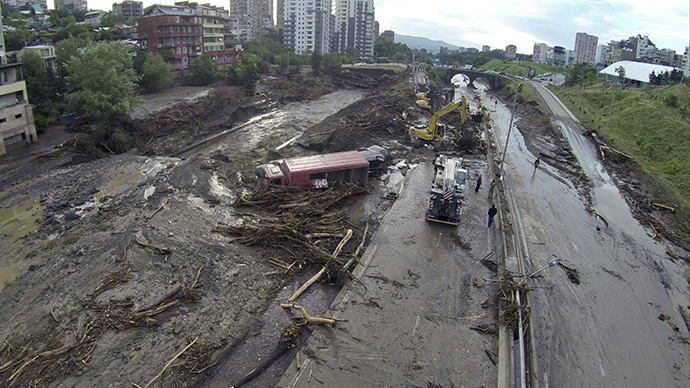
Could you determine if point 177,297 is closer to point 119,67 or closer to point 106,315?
point 106,315

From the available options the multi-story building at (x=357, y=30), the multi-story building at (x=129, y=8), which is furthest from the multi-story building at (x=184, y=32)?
the multi-story building at (x=129, y=8)

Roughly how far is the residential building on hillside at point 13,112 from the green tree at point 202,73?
95.0ft

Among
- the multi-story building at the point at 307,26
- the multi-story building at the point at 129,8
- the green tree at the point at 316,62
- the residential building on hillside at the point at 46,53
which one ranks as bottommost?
the residential building on hillside at the point at 46,53

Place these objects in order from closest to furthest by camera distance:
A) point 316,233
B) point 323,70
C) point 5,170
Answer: point 316,233, point 5,170, point 323,70

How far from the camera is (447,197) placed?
19969 millimetres

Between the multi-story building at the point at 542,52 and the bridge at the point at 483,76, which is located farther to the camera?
the multi-story building at the point at 542,52

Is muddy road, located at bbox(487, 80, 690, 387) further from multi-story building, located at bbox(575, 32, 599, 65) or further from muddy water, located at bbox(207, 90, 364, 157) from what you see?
multi-story building, located at bbox(575, 32, 599, 65)

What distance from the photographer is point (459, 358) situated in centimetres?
1230

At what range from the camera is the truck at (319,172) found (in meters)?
22.6

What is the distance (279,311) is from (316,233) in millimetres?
5283

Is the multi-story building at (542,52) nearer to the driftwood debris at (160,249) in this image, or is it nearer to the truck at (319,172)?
the truck at (319,172)

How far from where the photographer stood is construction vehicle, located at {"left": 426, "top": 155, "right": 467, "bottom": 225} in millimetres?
20047

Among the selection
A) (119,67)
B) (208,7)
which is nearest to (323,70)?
(208,7)

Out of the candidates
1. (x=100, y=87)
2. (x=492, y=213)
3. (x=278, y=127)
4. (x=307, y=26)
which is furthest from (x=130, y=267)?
(x=307, y=26)
